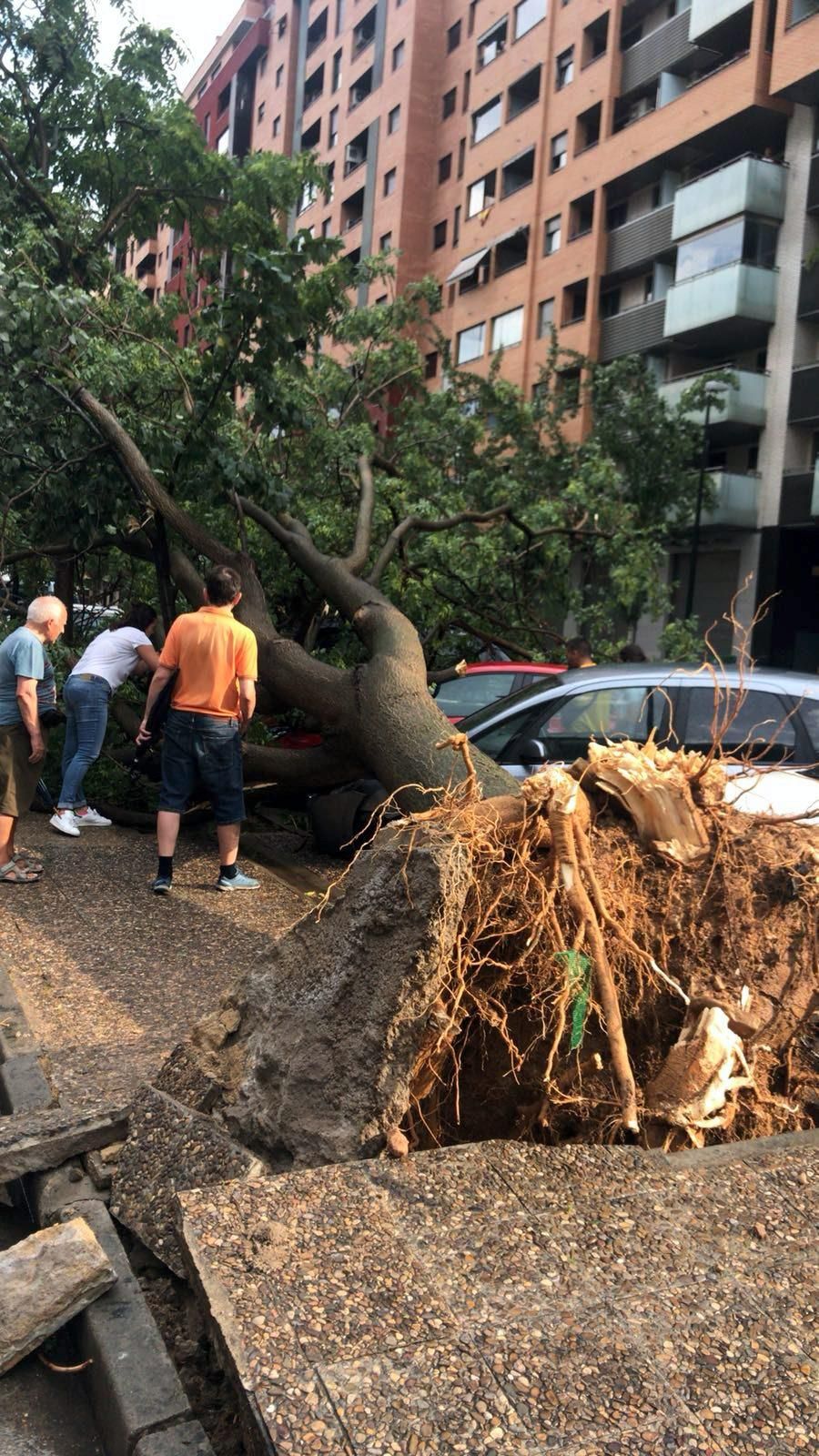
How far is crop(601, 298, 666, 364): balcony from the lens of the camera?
3050cm

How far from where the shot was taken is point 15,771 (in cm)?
736

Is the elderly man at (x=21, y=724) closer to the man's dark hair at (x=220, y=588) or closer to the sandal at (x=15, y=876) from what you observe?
the sandal at (x=15, y=876)

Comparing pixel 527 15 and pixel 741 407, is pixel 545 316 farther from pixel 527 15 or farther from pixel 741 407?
pixel 741 407

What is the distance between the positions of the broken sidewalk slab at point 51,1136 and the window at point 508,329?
35.5 metres

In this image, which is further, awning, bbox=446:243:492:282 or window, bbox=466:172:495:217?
window, bbox=466:172:495:217

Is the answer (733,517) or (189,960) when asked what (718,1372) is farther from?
(733,517)

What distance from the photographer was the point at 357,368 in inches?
639

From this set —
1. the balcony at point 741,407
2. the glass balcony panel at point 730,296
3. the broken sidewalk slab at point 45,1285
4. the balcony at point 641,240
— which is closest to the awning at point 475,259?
the balcony at point 641,240

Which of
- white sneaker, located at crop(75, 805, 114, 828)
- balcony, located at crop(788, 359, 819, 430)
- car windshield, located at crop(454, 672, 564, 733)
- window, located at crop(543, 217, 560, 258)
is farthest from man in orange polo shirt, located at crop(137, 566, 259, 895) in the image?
window, located at crop(543, 217, 560, 258)

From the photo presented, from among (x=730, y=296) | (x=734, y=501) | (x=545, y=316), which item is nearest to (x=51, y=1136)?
(x=734, y=501)

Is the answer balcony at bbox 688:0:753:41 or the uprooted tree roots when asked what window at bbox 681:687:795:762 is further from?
balcony at bbox 688:0:753:41

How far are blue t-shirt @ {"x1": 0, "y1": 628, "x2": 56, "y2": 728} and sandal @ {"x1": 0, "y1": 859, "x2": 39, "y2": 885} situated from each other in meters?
0.90

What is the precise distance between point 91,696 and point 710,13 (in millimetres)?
27010

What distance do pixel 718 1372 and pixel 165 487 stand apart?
8.61 metres
